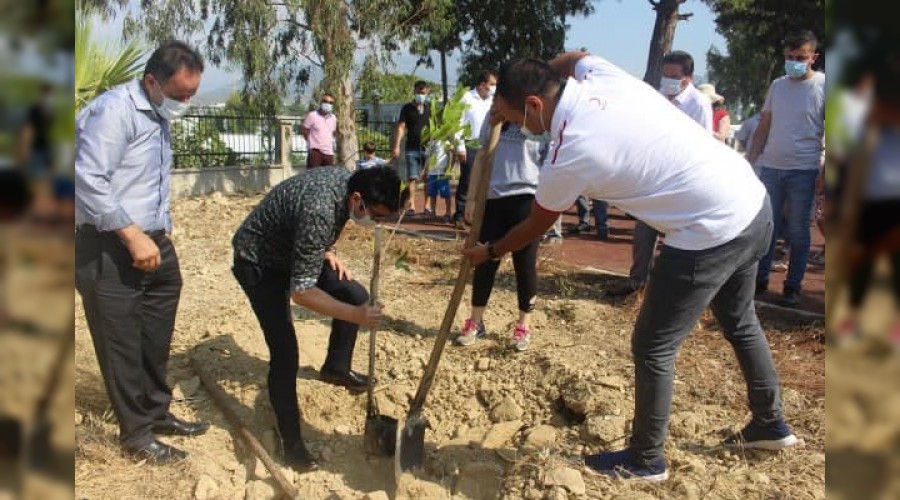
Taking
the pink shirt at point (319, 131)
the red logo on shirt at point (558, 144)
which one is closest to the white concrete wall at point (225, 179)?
the pink shirt at point (319, 131)

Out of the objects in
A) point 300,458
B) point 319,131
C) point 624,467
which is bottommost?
point 300,458

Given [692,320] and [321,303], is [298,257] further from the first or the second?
[692,320]

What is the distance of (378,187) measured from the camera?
2.77 meters

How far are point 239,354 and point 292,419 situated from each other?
1221 mm

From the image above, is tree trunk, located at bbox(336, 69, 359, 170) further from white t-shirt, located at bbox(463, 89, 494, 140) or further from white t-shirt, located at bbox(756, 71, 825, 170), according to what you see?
white t-shirt, located at bbox(756, 71, 825, 170)

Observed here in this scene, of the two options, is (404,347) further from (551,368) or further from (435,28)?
(435,28)

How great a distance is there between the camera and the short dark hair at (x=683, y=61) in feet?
14.9

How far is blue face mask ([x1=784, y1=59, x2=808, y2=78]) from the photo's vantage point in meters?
4.35

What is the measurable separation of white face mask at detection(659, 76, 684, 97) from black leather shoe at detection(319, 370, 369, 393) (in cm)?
275

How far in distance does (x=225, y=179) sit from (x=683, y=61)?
989 centimetres

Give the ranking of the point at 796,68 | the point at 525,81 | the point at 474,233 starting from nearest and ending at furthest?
the point at 525,81
the point at 474,233
the point at 796,68

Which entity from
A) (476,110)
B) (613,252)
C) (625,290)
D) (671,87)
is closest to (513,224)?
(671,87)

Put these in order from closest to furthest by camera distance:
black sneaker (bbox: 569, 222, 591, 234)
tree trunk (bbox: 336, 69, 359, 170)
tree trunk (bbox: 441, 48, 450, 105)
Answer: black sneaker (bbox: 569, 222, 591, 234), tree trunk (bbox: 336, 69, 359, 170), tree trunk (bbox: 441, 48, 450, 105)

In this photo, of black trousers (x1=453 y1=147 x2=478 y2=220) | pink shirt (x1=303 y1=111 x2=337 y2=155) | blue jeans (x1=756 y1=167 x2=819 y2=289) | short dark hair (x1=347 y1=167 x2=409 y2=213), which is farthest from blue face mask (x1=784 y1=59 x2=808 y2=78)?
pink shirt (x1=303 y1=111 x2=337 y2=155)
